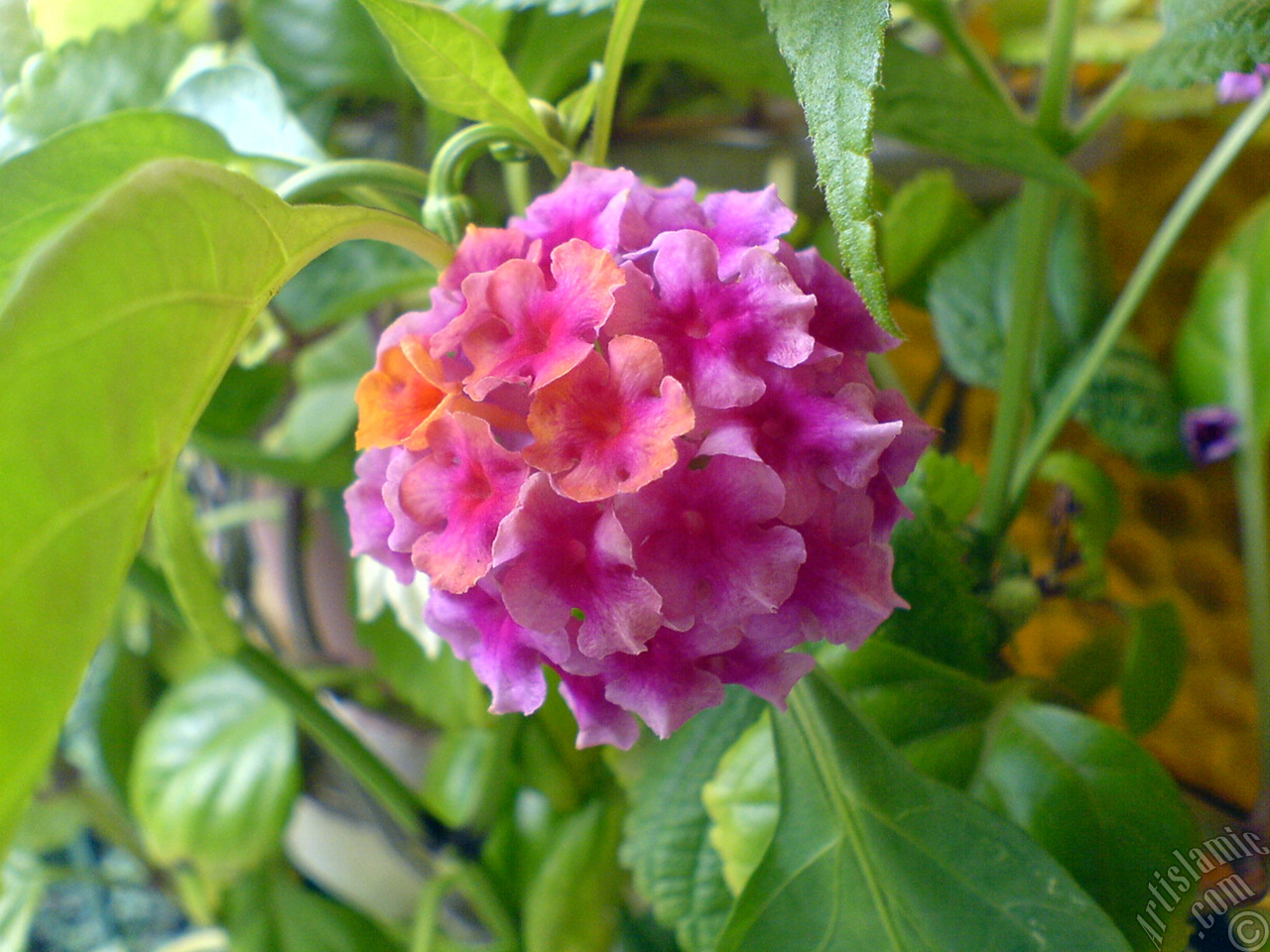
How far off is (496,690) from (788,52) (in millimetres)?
144

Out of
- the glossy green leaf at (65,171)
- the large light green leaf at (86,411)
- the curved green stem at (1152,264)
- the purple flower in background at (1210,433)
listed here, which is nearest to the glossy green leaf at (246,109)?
the glossy green leaf at (65,171)

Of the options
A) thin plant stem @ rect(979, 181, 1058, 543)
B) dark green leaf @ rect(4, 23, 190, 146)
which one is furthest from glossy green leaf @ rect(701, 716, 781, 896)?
dark green leaf @ rect(4, 23, 190, 146)

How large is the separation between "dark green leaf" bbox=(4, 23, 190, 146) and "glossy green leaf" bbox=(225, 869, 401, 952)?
41 cm

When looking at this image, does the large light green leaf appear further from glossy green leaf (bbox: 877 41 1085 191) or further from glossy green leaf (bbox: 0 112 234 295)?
glossy green leaf (bbox: 877 41 1085 191)

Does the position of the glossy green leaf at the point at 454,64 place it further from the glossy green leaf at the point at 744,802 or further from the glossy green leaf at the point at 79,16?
the glossy green leaf at the point at 79,16

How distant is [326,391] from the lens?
0.49 metres

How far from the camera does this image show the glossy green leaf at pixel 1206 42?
0.68 feet

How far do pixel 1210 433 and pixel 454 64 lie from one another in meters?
0.38

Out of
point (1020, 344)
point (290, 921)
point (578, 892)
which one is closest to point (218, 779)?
point (290, 921)

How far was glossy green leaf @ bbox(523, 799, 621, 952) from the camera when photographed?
406 millimetres

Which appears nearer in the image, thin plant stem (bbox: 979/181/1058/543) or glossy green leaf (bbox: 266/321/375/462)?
thin plant stem (bbox: 979/181/1058/543)

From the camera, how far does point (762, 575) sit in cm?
18

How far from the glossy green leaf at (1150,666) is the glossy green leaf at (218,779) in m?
0.40

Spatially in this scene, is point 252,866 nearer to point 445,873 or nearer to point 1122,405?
point 445,873
